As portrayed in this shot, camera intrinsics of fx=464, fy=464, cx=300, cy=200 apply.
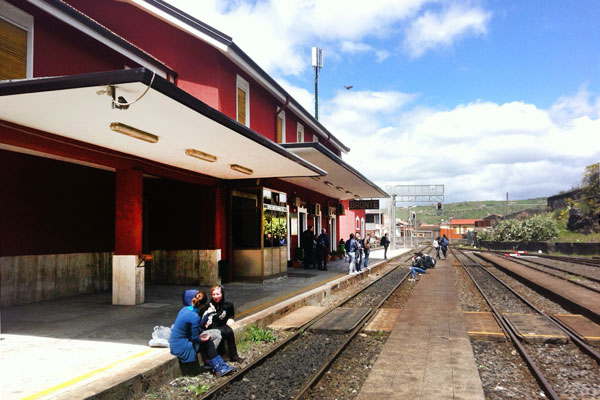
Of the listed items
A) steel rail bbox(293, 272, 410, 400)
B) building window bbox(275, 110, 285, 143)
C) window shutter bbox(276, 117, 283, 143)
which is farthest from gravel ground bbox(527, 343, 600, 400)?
window shutter bbox(276, 117, 283, 143)

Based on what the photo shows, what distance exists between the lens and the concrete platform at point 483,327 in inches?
324

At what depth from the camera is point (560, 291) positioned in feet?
46.5

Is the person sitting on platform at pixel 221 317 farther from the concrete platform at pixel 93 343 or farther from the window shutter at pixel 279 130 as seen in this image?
the window shutter at pixel 279 130

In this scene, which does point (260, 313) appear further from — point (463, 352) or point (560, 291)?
point (560, 291)

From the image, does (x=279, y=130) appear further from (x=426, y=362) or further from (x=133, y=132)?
(x=426, y=362)

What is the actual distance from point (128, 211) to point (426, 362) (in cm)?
639

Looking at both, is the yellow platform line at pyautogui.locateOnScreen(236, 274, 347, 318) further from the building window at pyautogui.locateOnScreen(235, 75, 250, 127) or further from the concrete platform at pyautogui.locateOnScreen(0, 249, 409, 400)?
the building window at pyautogui.locateOnScreen(235, 75, 250, 127)

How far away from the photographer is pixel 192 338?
6.12 metres

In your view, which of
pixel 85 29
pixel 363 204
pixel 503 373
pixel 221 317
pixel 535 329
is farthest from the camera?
pixel 363 204

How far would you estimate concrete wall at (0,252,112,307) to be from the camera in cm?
903

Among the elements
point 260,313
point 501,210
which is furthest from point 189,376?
point 501,210

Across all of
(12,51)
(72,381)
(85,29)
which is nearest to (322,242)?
(85,29)

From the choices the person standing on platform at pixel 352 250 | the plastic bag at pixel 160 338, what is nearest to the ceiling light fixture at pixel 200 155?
the plastic bag at pixel 160 338

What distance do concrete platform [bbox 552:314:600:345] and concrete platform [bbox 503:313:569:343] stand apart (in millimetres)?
367
